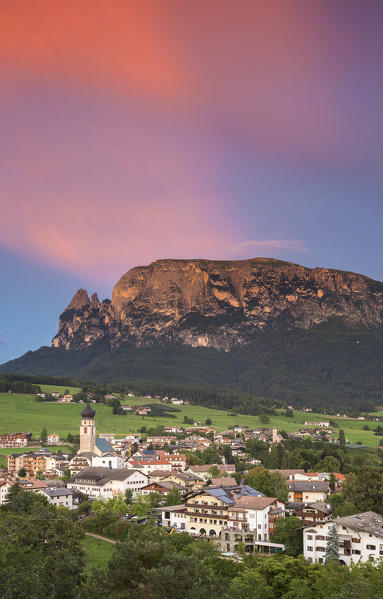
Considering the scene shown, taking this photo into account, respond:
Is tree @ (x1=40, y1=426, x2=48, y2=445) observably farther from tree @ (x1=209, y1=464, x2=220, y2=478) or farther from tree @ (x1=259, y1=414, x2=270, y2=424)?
tree @ (x1=259, y1=414, x2=270, y2=424)

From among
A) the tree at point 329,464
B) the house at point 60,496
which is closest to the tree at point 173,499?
the house at point 60,496

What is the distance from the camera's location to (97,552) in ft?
211

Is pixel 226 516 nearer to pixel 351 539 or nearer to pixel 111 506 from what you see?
pixel 351 539

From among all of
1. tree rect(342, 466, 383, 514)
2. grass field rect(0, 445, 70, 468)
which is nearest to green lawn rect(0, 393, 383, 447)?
grass field rect(0, 445, 70, 468)

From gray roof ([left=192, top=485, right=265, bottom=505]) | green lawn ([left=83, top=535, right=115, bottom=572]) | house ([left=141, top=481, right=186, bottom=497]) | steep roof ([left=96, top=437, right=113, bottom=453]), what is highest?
steep roof ([left=96, top=437, right=113, bottom=453])

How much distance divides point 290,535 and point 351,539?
742 cm

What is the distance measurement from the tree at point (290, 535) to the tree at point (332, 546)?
17.2 ft

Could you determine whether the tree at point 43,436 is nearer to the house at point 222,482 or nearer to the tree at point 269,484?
A: the house at point 222,482

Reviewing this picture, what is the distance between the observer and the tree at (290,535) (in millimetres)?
61353

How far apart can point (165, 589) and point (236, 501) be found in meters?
33.7

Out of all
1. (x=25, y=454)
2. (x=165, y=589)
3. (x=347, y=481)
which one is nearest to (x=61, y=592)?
(x=165, y=589)

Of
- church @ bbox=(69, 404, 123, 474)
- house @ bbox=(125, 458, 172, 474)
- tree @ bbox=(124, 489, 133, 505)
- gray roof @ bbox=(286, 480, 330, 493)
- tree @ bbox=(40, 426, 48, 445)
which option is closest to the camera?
gray roof @ bbox=(286, 480, 330, 493)

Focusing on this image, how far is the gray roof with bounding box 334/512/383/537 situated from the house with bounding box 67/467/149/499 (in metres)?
42.6

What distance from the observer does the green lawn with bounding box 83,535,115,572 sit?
194 ft
